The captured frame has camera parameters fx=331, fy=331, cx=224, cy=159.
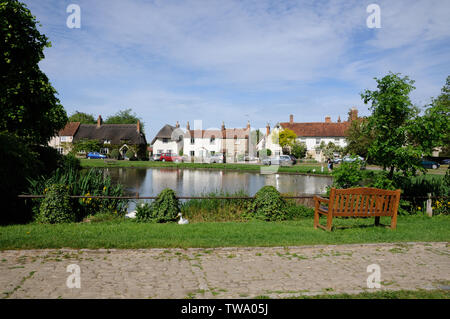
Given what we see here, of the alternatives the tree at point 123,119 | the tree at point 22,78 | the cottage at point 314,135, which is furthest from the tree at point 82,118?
the tree at point 22,78

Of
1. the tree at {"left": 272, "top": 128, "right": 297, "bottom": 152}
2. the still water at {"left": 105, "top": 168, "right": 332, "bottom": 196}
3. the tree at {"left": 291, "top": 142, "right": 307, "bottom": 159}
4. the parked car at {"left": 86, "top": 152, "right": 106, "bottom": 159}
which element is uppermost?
the tree at {"left": 272, "top": 128, "right": 297, "bottom": 152}

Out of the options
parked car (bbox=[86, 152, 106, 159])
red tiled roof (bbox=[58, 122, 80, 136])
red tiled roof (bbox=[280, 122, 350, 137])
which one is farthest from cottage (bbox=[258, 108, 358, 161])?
red tiled roof (bbox=[58, 122, 80, 136])

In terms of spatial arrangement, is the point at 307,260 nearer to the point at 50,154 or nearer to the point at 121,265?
the point at 121,265

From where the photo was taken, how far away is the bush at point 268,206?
34.2ft

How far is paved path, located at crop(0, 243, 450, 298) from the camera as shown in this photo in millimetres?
4688

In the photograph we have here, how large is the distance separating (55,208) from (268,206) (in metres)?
6.19


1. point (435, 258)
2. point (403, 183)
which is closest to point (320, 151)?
point (403, 183)

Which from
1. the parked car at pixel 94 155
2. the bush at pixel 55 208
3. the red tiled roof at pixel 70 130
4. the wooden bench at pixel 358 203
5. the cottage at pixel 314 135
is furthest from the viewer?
the red tiled roof at pixel 70 130

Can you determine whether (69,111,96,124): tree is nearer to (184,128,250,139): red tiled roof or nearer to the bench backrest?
(184,128,250,139): red tiled roof

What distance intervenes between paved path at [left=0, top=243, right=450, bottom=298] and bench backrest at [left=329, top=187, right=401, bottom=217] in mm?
1409

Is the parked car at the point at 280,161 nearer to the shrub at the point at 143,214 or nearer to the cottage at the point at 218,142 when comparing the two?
the cottage at the point at 218,142

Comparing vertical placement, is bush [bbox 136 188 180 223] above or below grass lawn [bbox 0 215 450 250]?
above

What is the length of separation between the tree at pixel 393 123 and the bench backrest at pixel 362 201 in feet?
8.34
